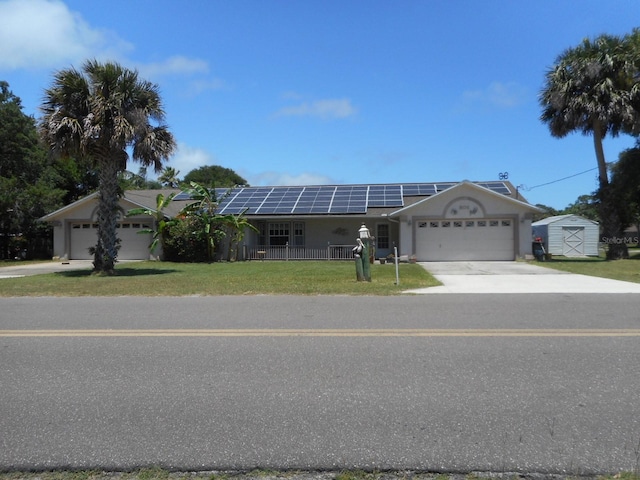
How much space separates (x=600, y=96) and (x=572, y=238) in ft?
42.9

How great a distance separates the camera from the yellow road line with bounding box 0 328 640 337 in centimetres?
747

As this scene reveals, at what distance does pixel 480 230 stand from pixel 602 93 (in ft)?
27.8

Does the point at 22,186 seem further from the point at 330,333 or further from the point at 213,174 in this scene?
the point at 213,174

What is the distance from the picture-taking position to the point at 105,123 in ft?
59.8

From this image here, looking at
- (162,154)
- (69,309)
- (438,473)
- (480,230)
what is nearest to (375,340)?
(438,473)

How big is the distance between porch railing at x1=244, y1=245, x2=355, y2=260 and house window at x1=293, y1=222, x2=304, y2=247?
95cm

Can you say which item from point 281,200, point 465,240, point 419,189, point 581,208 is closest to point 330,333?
point 465,240

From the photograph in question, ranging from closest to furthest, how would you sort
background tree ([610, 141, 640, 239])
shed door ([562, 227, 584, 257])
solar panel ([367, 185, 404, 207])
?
background tree ([610, 141, 640, 239])
solar panel ([367, 185, 404, 207])
shed door ([562, 227, 584, 257])

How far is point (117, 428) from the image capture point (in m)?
4.22

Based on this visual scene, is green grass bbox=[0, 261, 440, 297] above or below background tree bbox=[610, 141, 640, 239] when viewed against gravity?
below

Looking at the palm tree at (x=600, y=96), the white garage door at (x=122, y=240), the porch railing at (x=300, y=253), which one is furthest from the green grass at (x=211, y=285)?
the palm tree at (x=600, y=96)

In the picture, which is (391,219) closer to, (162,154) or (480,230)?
(480,230)

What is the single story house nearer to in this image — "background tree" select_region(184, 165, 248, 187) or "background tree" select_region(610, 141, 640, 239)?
"background tree" select_region(610, 141, 640, 239)

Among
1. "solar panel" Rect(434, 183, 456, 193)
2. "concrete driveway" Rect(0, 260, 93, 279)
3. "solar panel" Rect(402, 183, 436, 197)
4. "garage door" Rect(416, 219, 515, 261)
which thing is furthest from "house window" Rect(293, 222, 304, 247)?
"concrete driveway" Rect(0, 260, 93, 279)
